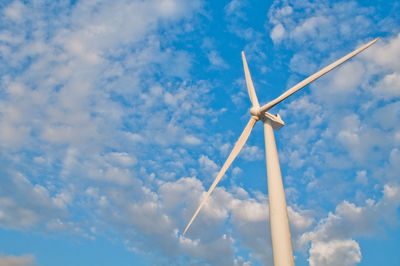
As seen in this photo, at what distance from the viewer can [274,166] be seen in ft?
92.1

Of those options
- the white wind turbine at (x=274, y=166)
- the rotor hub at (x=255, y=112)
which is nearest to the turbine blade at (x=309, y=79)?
the white wind turbine at (x=274, y=166)

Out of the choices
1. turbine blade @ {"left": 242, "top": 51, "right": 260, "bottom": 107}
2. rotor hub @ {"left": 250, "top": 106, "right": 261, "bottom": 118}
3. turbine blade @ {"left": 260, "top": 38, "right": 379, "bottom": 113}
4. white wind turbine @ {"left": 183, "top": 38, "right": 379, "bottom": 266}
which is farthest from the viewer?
turbine blade @ {"left": 242, "top": 51, "right": 260, "bottom": 107}

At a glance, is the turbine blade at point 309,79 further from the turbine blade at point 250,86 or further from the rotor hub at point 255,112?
the turbine blade at point 250,86

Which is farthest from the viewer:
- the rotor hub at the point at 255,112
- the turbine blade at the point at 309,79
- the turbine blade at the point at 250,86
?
the turbine blade at the point at 250,86

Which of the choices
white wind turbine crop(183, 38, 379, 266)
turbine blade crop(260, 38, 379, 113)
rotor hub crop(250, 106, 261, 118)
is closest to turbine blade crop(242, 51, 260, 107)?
white wind turbine crop(183, 38, 379, 266)

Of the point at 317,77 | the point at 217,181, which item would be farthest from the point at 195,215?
the point at 317,77

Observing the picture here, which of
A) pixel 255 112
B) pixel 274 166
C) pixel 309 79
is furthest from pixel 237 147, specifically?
pixel 309 79

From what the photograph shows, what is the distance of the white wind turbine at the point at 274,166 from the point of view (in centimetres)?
2386

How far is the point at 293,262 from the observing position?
2336 cm

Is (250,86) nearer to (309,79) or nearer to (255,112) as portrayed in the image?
(255,112)

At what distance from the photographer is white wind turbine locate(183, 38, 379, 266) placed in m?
23.9

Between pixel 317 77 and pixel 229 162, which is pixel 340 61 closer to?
pixel 317 77

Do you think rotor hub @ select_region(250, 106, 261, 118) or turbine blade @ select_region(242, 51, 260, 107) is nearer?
rotor hub @ select_region(250, 106, 261, 118)

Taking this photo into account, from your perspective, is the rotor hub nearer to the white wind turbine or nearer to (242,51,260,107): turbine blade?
the white wind turbine
